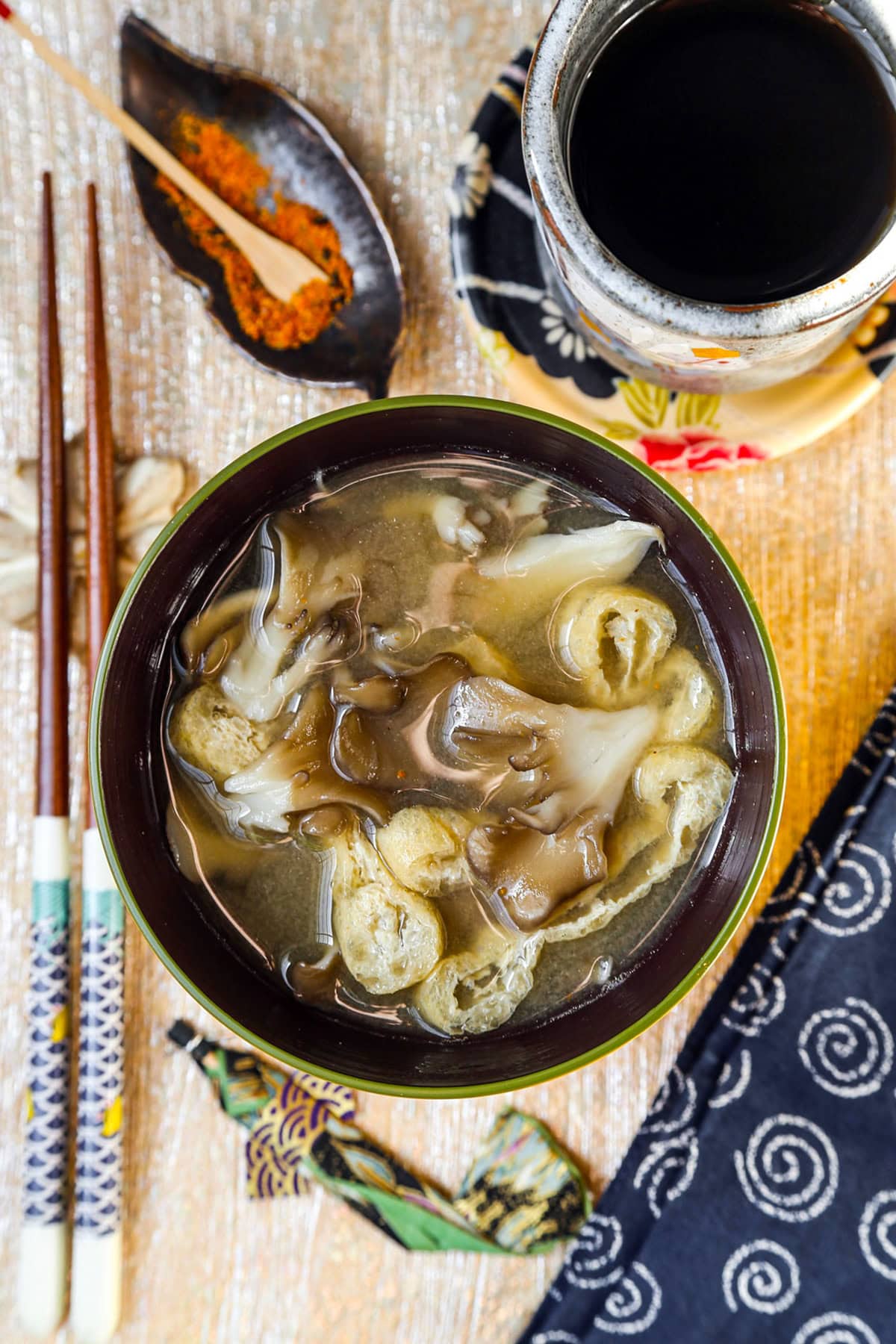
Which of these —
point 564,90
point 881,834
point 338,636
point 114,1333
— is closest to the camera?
point 564,90

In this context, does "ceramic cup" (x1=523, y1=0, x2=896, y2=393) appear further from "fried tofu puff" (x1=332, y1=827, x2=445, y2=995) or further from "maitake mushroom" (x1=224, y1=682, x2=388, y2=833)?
"fried tofu puff" (x1=332, y1=827, x2=445, y2=995)

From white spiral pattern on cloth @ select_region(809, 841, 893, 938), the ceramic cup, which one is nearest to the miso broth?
the ceramic cup

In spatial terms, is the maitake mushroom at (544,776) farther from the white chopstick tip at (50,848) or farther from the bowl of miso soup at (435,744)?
the white chopstick tip at (50,848)

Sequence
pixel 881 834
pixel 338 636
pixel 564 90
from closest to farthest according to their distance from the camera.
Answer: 1. pixel 564 90
2. pixel 338 636
3. pixel 881 834

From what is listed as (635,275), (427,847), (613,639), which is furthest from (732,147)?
(427,847)

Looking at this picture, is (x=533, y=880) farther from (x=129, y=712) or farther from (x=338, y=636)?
(x=129, y=712)

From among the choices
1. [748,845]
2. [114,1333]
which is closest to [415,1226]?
[114,1333]
